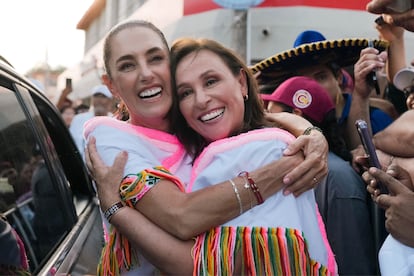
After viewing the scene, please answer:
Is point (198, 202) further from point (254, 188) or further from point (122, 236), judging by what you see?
point (122, 236)

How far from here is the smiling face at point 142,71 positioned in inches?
69.4

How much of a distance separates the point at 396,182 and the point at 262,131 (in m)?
0.53

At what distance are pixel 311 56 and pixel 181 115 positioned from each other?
1.41 meters

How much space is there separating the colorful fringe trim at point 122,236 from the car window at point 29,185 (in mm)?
228

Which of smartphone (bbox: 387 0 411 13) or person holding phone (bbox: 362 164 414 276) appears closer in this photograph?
person holding phone (bbox: 362 164 414 276)

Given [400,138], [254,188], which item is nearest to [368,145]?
[400,138]

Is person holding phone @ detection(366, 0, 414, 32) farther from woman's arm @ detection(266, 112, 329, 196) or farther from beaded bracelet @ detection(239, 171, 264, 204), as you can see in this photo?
beaded bracelet @ detection(239, 171, 264, 204)

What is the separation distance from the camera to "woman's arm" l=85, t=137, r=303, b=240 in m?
1.53

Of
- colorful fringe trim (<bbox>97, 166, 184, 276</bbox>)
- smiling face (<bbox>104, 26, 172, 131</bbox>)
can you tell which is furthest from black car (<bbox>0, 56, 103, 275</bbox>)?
smiling face (<bbox>104, 26, 172, 131</bbox>)

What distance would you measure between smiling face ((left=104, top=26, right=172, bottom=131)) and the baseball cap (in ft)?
3.62

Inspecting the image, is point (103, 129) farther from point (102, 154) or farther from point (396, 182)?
point (396, 182)

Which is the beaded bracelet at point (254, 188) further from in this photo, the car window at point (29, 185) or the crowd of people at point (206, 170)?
the car window at point (29, 185)

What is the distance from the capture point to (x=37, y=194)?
222 centimetres

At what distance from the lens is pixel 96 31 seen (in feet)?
85.4
